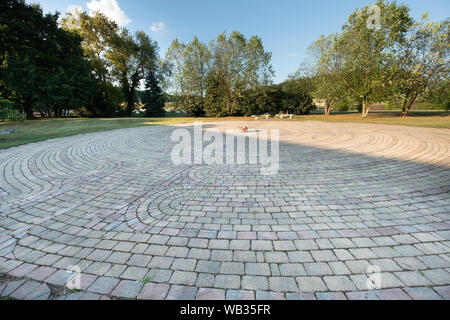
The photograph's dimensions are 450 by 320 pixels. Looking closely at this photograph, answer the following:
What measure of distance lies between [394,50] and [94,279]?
1214 inches

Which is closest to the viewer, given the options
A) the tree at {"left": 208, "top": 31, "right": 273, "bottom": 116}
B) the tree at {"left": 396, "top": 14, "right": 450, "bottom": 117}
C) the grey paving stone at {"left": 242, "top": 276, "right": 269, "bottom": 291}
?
the grey paving stone at {"left": 242, "top": 276, "right": 269, "bottom": 291}

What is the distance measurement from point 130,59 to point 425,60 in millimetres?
43960

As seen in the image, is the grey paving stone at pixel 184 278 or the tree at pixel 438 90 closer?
the grey paving stone at pixel 184 278

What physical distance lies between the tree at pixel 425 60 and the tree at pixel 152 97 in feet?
114

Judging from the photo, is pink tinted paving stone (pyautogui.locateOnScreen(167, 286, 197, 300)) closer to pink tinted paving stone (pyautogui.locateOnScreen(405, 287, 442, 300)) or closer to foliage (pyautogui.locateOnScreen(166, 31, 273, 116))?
pink tinted paving stone (pyautogui.locateOnScreen(405, 287, 442, 300))

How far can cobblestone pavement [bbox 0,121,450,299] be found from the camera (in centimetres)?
188

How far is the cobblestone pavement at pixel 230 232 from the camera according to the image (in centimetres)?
188

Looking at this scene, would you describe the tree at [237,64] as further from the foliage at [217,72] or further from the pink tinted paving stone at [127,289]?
the pink tinted paving stone at [127,289]

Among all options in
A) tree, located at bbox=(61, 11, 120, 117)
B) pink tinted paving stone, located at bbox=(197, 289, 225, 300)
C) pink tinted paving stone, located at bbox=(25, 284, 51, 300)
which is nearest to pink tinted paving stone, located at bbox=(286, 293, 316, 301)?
pink tinted paving stone, located at bbox=(197, 289, 225, 300)

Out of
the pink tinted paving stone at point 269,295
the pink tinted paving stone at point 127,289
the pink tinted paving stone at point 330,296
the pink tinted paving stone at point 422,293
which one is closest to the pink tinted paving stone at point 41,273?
the pink tinted paving stone at point 127,289

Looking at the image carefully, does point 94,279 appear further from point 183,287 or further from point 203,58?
point 203,58

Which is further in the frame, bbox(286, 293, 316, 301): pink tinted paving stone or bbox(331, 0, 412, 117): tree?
bbox(331, 0, 412, 117): tree

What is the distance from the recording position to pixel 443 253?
2221 mm

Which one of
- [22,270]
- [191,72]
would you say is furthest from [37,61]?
[22,270]
